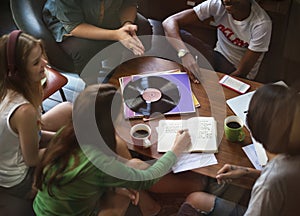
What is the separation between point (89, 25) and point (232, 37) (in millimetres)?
734

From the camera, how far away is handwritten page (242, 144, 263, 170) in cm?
178

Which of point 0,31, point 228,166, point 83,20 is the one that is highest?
point 83,20

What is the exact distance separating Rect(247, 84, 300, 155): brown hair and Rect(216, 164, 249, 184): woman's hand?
24 cm

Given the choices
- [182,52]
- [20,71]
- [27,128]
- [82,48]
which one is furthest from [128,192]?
[82,48]

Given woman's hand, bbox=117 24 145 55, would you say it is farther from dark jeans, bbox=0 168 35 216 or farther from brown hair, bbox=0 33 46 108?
dark jeans, bbox=0 168 35 216

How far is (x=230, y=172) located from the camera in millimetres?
1738

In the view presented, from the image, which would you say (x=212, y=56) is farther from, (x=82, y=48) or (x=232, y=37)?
→ (x=82, y=48)

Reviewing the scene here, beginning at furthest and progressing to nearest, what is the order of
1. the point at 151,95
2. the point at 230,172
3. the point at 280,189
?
1. the point at 151,95
2. the point at 230,172
3. the point at 280,189

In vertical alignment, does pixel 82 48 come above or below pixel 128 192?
above

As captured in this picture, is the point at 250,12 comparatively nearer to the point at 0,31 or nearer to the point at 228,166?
the point at 228,166

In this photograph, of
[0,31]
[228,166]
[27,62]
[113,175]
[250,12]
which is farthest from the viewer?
[0,31]

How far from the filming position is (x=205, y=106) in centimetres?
200

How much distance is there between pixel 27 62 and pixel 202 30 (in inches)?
46.2

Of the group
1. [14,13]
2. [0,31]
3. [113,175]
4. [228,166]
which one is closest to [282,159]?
[228,166]
